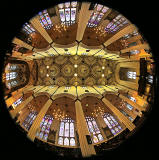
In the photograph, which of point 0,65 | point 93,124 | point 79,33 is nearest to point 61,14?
point 79,33

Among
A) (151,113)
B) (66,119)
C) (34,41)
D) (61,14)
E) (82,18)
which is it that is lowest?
(66,119)

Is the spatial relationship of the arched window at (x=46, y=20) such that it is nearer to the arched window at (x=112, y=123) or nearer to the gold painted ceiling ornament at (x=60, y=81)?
the gold painted ceiling ornament at (x=60, y=81)

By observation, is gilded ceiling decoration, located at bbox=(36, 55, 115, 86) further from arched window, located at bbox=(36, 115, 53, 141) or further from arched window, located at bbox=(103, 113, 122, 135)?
arched window, located at bbox=(36, 115, 53, 141)

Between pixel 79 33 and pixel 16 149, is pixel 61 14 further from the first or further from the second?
pixel 16 149

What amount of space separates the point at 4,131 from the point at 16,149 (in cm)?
97

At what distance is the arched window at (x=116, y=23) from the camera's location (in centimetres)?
975

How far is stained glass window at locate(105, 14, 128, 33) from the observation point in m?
9.74

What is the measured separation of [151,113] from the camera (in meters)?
4.31

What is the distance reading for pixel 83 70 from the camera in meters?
13.5

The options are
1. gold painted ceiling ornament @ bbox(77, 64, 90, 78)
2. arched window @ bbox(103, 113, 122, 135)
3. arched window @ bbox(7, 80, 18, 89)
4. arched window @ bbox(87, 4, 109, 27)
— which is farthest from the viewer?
gold painted ceiling ornament @ bbox(77, 64, 90, 78)

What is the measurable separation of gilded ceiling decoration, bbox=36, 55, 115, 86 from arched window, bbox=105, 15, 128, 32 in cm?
430

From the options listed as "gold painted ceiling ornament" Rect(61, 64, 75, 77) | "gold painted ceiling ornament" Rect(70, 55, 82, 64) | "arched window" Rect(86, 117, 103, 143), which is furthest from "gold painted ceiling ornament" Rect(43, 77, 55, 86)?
"arched window" Rect(86, 117, 103, 143)

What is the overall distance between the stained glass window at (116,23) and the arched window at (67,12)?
4307 millimetres

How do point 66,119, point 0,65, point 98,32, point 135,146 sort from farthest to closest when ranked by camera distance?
point 66,119
point 98,32
point 135,146
point 0,65
